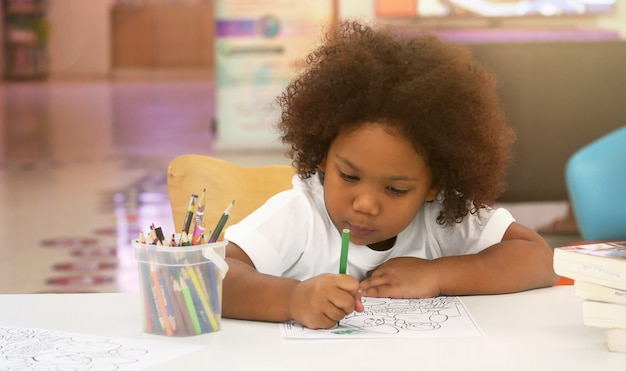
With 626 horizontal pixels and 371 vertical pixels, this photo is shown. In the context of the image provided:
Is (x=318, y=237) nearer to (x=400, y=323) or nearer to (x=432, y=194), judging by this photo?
(x=432, y=194)

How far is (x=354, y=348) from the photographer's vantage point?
1.07m

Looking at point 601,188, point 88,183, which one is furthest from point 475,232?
point 88,183

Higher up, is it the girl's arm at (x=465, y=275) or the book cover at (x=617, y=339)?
the book cover at (x=617, y=339)

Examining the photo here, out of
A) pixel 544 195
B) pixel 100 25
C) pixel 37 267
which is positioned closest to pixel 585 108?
pixel 544 195

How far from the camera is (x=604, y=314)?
42.2 inches

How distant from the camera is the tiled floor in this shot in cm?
369

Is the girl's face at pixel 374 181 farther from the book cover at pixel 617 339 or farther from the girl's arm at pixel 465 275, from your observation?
the book cover at pixel 617 339

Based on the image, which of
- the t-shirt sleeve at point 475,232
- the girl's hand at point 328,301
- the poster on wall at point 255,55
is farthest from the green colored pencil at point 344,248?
the poster on wall at point 255,55

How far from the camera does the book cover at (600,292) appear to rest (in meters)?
1.06

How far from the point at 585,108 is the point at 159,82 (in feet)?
41.4

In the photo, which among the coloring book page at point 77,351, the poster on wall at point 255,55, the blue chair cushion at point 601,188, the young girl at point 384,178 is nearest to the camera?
the coloring book page at point 77,351

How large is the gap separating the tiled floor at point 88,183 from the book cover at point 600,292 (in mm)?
2430

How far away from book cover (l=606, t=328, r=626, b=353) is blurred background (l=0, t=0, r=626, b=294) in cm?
62

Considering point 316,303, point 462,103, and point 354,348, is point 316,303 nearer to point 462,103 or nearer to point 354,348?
point 354,348
